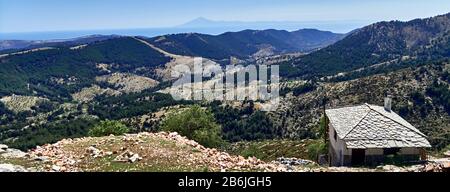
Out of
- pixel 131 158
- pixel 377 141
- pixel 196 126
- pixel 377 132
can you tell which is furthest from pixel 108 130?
pixel 131 158

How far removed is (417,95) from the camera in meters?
112

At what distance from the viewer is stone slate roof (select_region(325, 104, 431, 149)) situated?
28266mm

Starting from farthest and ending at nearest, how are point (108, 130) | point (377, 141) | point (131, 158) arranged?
point (108, 130)
point (377, 141)
point (131, 158)

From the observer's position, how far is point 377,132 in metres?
29.3

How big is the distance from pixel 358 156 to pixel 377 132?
2.00 metres

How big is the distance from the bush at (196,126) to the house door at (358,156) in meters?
16.4

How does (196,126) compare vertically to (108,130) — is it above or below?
above

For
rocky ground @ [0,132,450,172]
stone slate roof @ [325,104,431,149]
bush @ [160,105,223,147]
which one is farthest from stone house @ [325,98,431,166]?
bush @ [160,105,223,147]

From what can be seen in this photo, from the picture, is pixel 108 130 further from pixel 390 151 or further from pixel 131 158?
pixel 131 158

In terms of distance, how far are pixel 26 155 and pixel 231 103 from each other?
528 ft

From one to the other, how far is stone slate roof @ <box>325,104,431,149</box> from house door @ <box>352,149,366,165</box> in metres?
0.64

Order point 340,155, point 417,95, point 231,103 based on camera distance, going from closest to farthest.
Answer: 1. point 340,155
2. point 417,95
3. point 231,103
